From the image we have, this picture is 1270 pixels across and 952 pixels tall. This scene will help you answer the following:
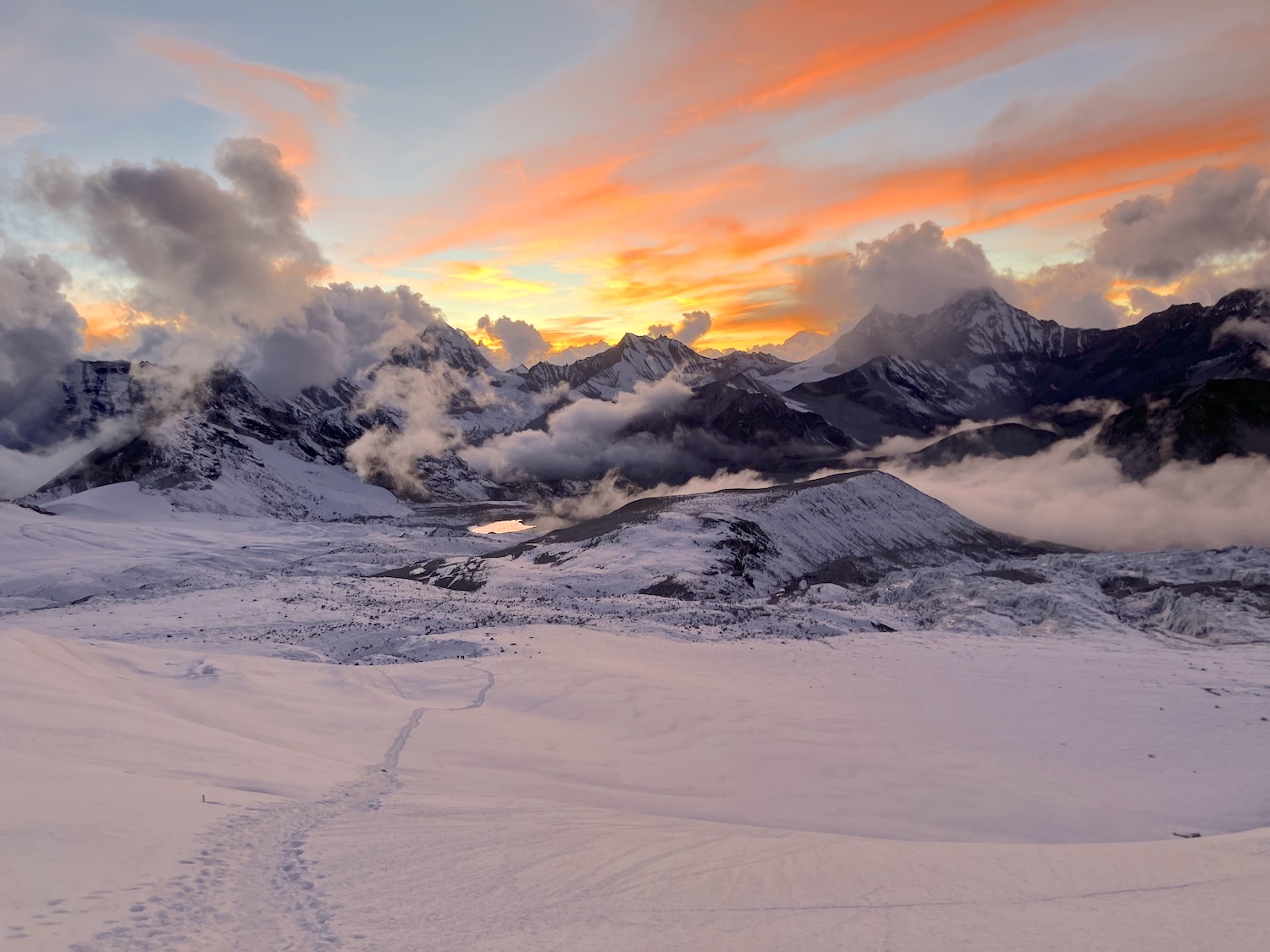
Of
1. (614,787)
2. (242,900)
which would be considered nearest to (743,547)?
(614,787)

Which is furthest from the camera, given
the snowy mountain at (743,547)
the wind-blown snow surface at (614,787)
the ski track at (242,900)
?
the snowy mountain at (743,547)

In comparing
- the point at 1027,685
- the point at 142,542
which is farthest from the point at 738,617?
the point at 142,542

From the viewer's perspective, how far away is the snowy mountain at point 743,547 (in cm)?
→ 6312

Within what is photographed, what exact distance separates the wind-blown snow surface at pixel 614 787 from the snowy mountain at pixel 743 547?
23.6 metres

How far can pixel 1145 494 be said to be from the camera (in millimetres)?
167125

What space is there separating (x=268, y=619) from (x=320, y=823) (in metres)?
31.9

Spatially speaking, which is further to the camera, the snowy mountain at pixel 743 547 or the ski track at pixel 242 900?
the snowy mountain at pixel 743 547

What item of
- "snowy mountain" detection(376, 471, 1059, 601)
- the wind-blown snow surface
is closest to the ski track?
the wind-blown snow surface

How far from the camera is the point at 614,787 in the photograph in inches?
602

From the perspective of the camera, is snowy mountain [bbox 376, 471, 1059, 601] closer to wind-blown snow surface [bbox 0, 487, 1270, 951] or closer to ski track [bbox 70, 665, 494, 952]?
wind-blown snow surface [bbox 0, 487, 1270, 951]

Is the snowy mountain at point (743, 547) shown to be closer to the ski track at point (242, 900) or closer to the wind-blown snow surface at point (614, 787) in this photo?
the wind-blown snow surface at point (614, 787)

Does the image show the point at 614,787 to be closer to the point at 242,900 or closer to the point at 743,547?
the point at 242,900

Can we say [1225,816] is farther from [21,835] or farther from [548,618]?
[548,618]

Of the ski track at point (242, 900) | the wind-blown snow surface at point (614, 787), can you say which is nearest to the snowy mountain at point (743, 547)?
the wind-blown snow surface at point (614, 787)
